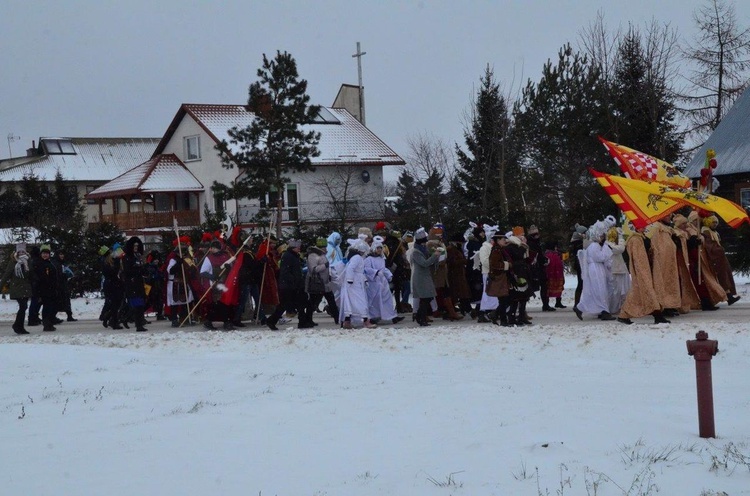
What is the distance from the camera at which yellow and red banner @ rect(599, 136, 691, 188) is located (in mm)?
18578

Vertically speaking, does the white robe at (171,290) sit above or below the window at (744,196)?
below

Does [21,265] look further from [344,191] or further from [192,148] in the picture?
[192,148]

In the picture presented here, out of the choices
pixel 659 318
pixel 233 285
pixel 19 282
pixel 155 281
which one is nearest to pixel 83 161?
pixel 155 281

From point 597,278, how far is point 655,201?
5.22 feet

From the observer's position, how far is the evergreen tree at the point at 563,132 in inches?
1612

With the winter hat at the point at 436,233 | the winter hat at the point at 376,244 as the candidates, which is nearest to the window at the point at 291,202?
the winter hat at the point at 436,233

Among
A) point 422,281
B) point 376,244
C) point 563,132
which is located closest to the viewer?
point 422,281

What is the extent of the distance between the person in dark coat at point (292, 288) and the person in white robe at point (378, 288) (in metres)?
1.16

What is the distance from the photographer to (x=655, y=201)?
1745 cm

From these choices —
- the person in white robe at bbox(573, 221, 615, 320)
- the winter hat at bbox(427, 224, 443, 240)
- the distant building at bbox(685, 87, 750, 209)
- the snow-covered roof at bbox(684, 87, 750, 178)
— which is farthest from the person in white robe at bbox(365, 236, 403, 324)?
the snow-covered roof at bbox(684, 87, 750, 178)

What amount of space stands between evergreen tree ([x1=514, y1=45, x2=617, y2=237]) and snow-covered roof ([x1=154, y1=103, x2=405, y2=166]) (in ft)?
37.4

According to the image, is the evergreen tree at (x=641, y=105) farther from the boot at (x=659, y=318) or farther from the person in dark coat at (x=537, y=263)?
the boot at (x=659, y=318)

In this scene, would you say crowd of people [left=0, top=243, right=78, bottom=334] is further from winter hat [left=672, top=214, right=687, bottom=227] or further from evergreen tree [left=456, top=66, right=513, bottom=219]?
evergreen tree [left=456, top=66, right=513, bottom=219]

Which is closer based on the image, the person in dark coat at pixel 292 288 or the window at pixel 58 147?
the person in dark coat at pixel 292 288
